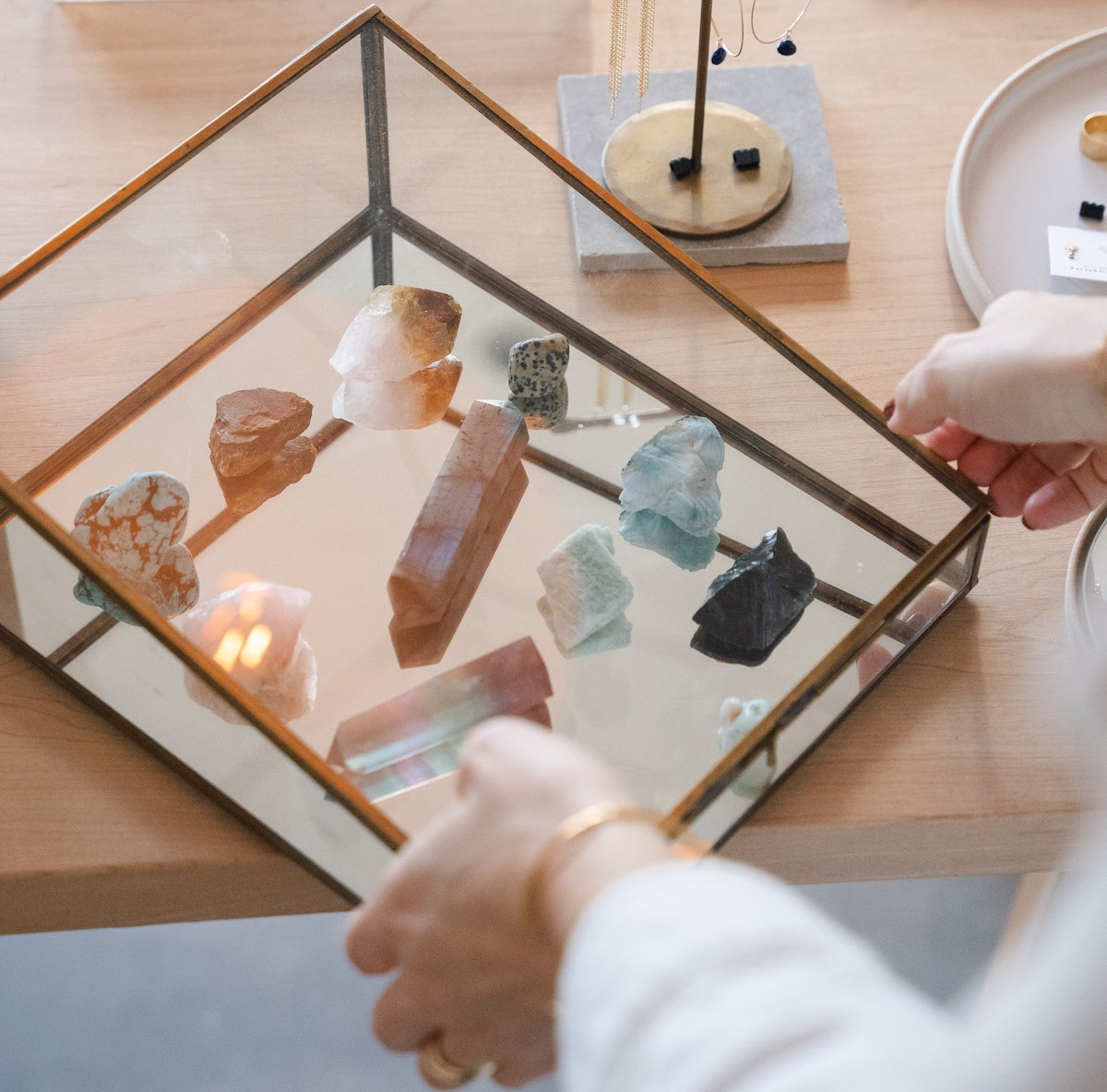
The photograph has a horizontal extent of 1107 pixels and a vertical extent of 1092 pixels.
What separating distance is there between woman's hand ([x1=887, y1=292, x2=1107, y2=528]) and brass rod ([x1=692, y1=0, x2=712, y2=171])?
14.8 inches

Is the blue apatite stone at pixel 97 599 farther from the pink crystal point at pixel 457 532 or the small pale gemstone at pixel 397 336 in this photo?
the small pale gemstone at pixel 397 336

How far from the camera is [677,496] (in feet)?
2.57

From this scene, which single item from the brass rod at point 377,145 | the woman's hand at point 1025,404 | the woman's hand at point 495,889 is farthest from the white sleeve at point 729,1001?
the brass rod at point 377,145

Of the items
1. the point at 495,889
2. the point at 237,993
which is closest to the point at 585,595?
the point at 495,889

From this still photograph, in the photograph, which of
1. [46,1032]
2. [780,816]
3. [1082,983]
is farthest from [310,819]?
[46,1032]

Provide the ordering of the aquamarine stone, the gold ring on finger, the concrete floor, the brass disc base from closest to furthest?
1. the gold ring on finger
2. the aquamarine stone
3. the brass disc base
4. the concrete floor

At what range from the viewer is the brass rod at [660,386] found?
0.75 meters

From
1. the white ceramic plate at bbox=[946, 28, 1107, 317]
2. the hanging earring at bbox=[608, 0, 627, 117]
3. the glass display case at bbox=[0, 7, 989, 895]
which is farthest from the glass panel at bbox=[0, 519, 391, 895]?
the white ceramic plate at bbox=[946, 28, 1107, 317]

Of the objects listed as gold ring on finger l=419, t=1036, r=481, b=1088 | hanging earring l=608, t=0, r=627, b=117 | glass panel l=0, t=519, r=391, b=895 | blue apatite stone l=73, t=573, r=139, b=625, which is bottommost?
gold ring on finger l=419, t=1036, r=481, b=1088

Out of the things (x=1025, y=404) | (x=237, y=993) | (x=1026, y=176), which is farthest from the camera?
(x=237, y=993)

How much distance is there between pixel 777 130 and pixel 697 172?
0.39 feet

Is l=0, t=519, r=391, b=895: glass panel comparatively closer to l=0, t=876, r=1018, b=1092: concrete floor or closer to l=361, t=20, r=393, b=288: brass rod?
l=361, t=20, r=393, b=288: brass rod

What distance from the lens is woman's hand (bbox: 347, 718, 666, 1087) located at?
43 centimetres

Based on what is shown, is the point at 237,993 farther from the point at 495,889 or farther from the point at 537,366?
the point at 495,889
